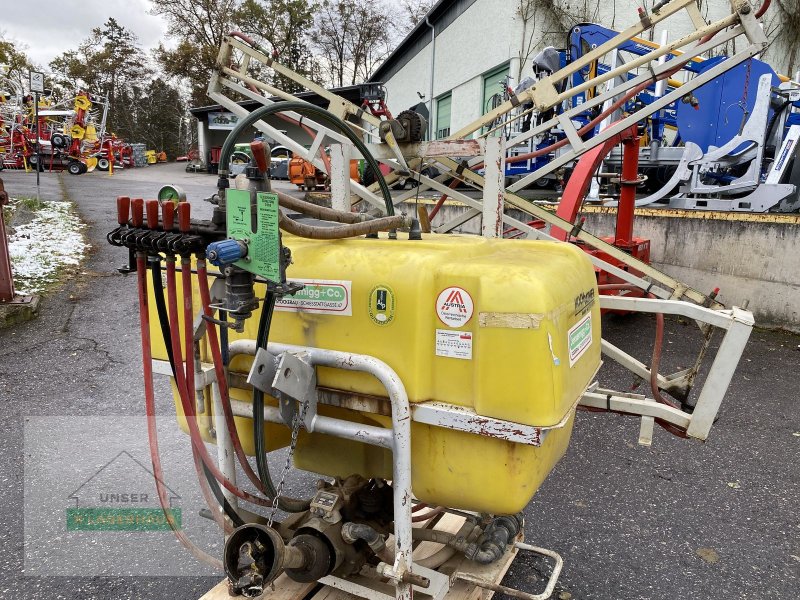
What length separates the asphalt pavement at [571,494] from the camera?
2.10 metres

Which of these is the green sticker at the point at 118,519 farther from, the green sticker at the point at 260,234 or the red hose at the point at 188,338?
the green sticker at the point at 260,234

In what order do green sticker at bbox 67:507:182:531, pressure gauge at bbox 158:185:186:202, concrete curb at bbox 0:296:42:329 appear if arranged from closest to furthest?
pressure gauge at bbox 158:185:186:202 → green sticker at bbox 67:507:182:531 → concrete curb at bbox 0:296:42:329

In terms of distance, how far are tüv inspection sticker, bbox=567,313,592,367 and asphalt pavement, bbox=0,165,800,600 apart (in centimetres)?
104

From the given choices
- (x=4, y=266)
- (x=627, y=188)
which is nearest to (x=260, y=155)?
(x=627, y=188)

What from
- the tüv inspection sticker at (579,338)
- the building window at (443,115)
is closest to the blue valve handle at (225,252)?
the tüv inspection sticker at (579,338)

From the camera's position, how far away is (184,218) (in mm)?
1371

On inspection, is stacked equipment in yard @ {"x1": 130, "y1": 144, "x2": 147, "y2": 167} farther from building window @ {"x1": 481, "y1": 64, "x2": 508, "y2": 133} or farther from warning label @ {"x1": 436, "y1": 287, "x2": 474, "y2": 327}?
warning label @ {"x1": 436, "y1": 287, "x2": 474, "y2": 327}

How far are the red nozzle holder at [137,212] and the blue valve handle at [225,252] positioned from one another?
1.05 ft

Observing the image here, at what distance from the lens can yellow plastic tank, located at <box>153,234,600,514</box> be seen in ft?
4.23

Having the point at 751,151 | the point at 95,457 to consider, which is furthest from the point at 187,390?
the point at 751,151

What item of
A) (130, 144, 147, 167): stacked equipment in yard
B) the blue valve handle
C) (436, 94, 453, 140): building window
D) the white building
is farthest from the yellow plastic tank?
(130, 144, 147, 167): stacked equipment in yard

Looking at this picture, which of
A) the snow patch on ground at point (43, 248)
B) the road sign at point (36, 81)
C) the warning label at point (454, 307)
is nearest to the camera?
the warning label at point (454, 307)

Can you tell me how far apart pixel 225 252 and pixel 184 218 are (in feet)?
0.69

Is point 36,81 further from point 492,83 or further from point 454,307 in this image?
point 454,307
